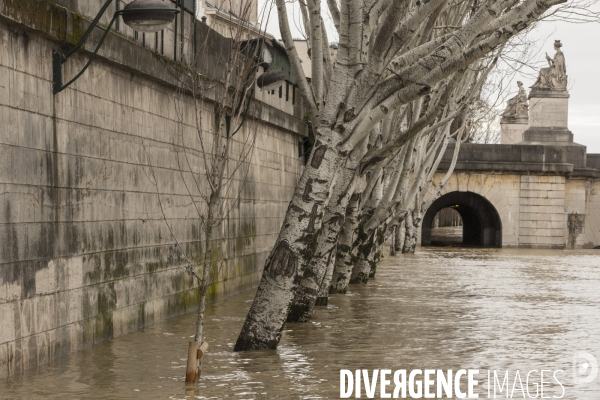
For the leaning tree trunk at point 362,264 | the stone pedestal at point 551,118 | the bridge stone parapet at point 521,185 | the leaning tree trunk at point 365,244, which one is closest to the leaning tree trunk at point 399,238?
the bridge stone parapet at point 521,185

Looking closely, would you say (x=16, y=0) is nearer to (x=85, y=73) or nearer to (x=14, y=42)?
(x=14, y=42)

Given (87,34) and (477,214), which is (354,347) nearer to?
(87,34)

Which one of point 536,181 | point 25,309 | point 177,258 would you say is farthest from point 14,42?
point 536,181

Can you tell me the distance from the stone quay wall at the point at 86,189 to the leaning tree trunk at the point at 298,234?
167 centimetres

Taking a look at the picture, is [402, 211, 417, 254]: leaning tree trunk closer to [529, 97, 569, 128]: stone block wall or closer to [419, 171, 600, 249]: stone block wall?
[419, 171, 600, 249]: stone block wall

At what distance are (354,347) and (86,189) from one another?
3.27m

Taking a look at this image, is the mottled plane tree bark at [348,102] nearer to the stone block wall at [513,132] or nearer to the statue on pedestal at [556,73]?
the statue on pedestal at [556,73]

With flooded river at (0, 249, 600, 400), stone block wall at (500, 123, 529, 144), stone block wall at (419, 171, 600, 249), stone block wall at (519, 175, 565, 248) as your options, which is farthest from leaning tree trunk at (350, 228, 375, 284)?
stone block wall at (500, 123, 529, 144)

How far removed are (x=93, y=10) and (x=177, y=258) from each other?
406 cm

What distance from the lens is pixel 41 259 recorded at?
9.09 meters

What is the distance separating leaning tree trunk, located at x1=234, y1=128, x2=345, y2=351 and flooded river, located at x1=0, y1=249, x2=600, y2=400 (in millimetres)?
590

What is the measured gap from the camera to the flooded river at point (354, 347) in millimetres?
8414

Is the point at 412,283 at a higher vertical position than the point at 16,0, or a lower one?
lower

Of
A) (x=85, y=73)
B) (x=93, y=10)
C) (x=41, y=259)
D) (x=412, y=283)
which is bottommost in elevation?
(x=412, y=283)
